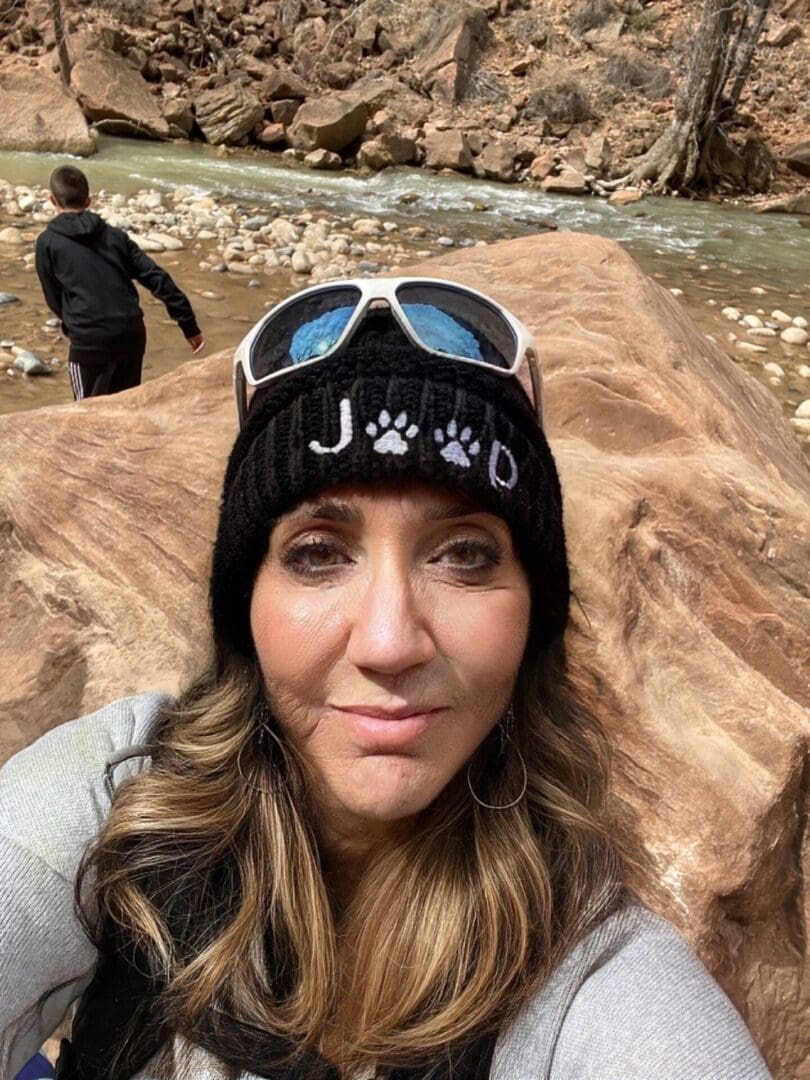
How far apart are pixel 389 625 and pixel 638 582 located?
4.38 feet

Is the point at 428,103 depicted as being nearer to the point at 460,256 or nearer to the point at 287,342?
the point at 460,256

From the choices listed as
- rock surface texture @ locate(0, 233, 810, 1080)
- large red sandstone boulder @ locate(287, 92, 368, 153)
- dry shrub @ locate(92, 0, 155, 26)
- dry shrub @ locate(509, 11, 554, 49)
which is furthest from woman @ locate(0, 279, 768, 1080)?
dry shrub @ locate(509, 11, 554, 49)

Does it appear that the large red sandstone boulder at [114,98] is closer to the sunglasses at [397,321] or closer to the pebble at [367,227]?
the pebble at [367,227]

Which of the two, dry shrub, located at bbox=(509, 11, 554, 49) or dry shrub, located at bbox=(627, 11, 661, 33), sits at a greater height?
dry shrub, located at bbox=(627, 11, 661, 33)

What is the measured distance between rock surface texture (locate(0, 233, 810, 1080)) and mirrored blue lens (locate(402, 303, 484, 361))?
1.05 metres

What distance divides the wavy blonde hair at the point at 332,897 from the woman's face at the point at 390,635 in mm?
179

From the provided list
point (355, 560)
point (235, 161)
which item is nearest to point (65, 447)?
point (355, 560)

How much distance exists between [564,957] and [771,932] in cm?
113

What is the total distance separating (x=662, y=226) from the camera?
45.4 feet

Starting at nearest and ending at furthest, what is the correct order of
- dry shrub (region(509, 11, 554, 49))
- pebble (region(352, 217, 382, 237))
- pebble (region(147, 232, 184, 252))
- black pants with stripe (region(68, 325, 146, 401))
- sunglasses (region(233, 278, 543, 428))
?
sunglasses (region(233, 278, 543, 428)), black pants with stripe (region(68, 325, 146, 401)), pebble (region(147, 232, 184, 252)), pebble (region(352, 217, 382, 237)), dry shrub (region(509, 11, 554, 49))

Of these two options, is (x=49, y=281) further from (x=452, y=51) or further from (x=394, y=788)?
(x=452, y=51)

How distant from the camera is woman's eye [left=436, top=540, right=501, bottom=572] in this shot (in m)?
1.45

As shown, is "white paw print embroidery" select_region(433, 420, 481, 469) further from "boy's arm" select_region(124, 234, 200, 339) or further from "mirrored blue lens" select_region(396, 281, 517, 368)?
"boy's arm" select_region(124, 234, 200, 339)

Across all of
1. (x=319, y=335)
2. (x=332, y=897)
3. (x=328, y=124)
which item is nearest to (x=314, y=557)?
(x=319, y=335)
